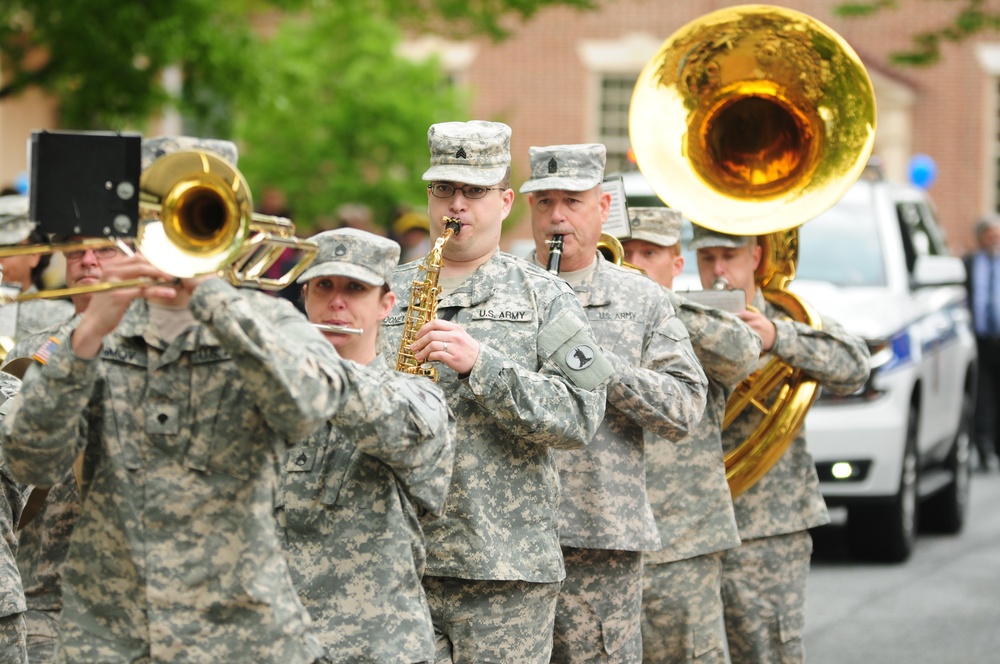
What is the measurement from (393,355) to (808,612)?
4.64 metres

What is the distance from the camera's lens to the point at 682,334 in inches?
221

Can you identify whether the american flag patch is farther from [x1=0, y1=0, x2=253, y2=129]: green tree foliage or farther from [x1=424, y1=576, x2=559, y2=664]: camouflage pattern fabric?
[x1=0, y1=0, x2=253, y2=129]: green tree foliage

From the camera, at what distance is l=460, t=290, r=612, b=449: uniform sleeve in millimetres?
4617

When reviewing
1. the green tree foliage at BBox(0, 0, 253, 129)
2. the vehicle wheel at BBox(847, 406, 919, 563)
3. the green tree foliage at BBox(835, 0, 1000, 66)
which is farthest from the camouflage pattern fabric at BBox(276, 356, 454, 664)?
the green tree foliage at BBox(835, 0, 1000, 66)

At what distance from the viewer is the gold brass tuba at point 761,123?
665 centimetres

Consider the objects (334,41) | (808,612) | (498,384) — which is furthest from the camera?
(334,41)

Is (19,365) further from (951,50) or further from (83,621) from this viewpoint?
(951,50)

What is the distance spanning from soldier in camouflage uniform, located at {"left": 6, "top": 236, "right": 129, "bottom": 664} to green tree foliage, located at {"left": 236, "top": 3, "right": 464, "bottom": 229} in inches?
659

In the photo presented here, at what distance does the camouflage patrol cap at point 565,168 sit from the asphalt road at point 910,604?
3.28 m

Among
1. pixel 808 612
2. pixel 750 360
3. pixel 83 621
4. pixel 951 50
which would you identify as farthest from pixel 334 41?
pixel 83 621

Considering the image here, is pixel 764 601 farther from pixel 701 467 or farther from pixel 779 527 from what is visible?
pixel 701 467

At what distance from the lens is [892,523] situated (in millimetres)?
10086

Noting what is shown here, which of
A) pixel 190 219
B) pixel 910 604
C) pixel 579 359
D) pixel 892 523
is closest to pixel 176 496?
pixel 190 219

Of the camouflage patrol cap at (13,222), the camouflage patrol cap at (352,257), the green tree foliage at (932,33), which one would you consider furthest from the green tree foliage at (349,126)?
the camouflage patrol cap at (352,257)
